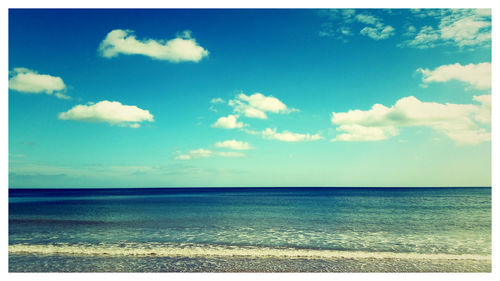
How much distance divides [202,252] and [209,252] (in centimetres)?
36

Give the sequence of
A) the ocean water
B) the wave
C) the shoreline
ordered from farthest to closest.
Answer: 1. the wave
2. the ocean water
3. the shoreline

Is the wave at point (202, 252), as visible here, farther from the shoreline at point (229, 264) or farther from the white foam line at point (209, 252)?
the shoreline at point (229, 264)

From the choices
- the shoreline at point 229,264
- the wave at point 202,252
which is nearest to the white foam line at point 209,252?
the wave at point 202,252

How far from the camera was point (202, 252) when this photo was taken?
15.4m

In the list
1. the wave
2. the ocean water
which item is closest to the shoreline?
the ocean water

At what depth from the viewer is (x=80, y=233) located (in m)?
21.2

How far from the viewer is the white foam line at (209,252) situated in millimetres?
14695

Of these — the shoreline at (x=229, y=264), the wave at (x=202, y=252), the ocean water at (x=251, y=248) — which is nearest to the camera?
the shoreline at (x=229, y=264)

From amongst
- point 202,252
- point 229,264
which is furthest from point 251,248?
point 229,264

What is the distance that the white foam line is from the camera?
579 inches

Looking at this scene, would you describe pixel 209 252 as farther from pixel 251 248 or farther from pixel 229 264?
pixel 229 264

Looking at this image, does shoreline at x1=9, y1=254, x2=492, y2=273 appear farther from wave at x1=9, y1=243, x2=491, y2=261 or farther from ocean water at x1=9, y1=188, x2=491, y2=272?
wave at x1=9, y1=243, x2=491, y2=261
